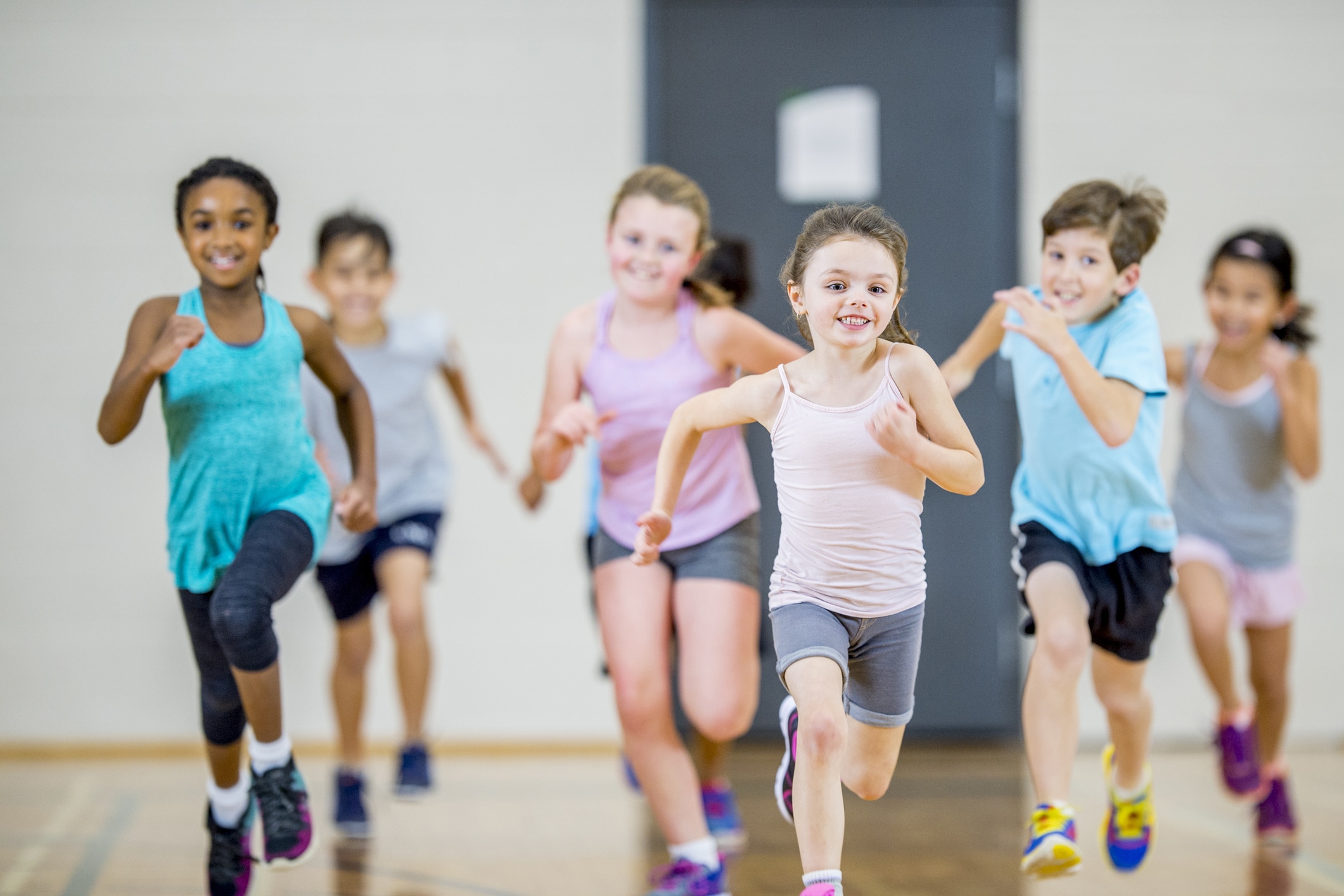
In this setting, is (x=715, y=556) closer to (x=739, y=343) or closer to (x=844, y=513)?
(x=739, y=343)

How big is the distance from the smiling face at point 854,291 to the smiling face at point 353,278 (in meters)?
1.99

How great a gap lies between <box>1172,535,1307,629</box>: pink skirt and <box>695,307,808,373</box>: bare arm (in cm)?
173

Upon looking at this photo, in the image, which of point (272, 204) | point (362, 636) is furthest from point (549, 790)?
point (272, 204)

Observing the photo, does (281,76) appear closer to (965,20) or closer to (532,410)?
(532,410)

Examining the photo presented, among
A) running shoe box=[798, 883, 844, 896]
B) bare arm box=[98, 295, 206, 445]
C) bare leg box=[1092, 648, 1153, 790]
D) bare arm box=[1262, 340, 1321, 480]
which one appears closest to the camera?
running shoe box=[798, 883, 844, 896]

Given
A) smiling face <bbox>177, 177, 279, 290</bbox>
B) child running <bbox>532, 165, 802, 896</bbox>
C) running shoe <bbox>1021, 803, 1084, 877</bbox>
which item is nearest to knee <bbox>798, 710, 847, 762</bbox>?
running shoe <bbox>1021, 803, 1084, 877</bbox>

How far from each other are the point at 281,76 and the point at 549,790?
3046 mm

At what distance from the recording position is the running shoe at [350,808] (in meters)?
3.88

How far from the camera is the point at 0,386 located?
11.8 feet

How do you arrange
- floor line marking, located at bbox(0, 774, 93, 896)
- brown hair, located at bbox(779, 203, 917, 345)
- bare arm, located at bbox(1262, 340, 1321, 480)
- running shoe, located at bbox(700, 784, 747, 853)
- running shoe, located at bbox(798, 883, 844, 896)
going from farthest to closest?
bare arm, located at bbox(1262, 340, 1321, 480) → running shoe, located at bbox(700, 784, 747, 853) → floor line marking, located at bbox(0, 774, 93, 896) → brown hair, located at bbox(779, 203, 917, 345) → running shoe, located at bbox(798, 883, 844, 896)

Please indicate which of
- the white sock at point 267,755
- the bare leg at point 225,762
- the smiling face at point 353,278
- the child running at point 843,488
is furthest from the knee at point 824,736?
the smiling face at point 353,278

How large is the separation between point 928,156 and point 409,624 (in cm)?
299

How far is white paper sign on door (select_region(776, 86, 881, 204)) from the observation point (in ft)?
17.7

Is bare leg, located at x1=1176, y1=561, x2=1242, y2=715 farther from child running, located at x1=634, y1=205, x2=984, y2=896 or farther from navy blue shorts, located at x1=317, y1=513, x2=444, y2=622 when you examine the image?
navy blue shorts, located at x1=317, y1=513, x2=444, y2=622
